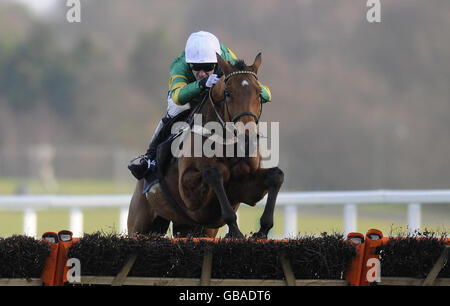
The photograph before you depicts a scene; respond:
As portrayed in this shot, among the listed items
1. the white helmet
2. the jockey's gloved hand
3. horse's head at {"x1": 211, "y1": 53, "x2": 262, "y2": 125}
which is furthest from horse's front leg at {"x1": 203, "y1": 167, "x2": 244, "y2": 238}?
the white helmet

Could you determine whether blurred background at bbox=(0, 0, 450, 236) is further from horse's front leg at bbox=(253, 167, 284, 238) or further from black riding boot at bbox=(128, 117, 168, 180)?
horse's front leg at bbox=(253, 167, 284, 238)

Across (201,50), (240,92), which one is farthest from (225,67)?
(201,50)

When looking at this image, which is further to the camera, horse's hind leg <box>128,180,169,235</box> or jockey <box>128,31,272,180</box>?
horse's hind leg <box>128,180,169,235</box>

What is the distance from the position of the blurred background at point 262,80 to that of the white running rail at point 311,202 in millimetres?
10857

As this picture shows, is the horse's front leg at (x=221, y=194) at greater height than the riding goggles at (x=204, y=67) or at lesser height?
lesser

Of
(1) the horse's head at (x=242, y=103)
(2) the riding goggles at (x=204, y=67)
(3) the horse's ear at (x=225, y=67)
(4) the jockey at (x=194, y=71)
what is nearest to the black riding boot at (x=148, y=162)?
(4) the jockey at (x=194, y=71)

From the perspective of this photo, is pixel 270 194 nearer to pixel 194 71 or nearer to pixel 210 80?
pixel 210 80

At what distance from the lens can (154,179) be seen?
6930 mm

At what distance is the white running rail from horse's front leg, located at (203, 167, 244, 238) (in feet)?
7.37

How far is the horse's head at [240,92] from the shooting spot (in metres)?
5.62

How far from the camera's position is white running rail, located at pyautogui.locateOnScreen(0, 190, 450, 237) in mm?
9219

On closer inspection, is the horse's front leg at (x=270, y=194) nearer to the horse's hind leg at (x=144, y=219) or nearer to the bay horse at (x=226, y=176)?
the bay horse at (x=226, y=176)

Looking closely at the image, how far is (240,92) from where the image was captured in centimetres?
568


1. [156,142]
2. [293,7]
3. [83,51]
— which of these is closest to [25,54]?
[83,51]
